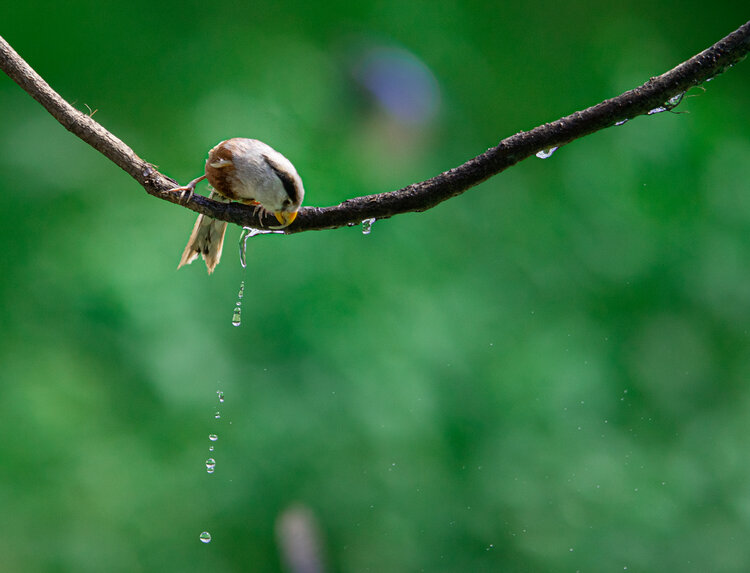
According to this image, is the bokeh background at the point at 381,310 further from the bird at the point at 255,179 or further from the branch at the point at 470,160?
the branch at the point at 470,160

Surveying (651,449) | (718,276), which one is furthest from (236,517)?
(718,276)

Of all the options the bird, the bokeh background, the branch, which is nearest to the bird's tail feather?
the bird

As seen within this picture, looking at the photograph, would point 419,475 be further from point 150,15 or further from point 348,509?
point 150,15

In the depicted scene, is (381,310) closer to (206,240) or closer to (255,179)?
(206,240)

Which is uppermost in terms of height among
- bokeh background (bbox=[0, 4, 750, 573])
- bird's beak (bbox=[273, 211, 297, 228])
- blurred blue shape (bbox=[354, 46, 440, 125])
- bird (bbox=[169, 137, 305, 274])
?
blurred blue shape (bbox=[354, 46, 440, 125])

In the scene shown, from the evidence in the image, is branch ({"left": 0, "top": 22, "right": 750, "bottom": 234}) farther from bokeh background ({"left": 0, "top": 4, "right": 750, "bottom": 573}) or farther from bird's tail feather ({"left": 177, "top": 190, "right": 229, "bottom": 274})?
bokeh background ({"left": 0, "top": 4, "right": 750, "bottom": 573})

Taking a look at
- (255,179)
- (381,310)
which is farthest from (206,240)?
(381,310)
